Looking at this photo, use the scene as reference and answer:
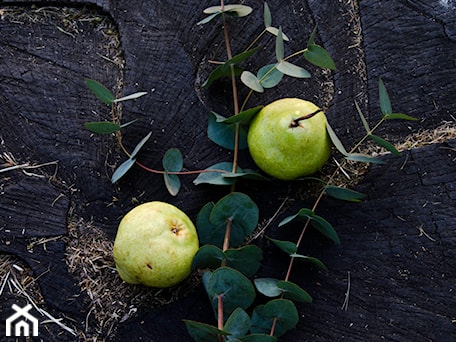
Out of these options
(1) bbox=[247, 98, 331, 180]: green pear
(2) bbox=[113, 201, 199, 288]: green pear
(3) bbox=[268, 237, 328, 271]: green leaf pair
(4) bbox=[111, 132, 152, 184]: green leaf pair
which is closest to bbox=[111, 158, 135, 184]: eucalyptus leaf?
(4) bbox=[111, 132, 152, 184]: green leaf pair

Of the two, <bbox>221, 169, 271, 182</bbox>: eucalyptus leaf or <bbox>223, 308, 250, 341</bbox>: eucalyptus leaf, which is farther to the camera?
<bbox>221, 169, 271, 182</bbox>: eucalyptus leaf

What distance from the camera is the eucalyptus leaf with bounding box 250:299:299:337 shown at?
2.10 meters

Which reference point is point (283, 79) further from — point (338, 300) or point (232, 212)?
point (338, 300)

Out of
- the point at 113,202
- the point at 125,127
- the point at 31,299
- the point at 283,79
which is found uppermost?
the point at 283,79

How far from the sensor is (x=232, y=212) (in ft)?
7.04

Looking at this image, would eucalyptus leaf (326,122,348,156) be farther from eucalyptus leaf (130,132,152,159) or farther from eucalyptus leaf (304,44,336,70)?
eucalyptus leaf (130,132,152,159)

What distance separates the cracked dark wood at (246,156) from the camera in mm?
2172

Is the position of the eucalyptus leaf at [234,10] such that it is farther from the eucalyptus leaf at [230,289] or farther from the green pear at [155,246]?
the eucalyptus leaf at [230,289]

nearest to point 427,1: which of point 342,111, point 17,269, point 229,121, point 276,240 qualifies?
point 342,111

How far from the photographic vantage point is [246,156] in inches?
88.9

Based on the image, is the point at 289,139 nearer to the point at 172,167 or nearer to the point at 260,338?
the point at 172,167

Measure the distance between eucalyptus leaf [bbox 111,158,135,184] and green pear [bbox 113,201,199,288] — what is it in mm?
108

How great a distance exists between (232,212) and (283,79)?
0.40m

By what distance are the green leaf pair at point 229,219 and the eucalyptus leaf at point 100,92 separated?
385 mm
